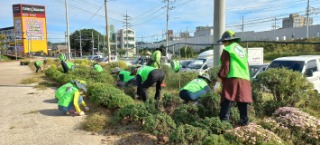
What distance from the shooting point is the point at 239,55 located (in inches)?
131

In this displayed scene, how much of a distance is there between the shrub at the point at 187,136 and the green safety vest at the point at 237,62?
0.91m

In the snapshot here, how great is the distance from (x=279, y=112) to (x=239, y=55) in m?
1.27

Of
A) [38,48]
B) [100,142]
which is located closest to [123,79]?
[100,142]

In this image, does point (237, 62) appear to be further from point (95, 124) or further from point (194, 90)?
point (95, 124)

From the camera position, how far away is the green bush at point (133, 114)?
13.2 ft

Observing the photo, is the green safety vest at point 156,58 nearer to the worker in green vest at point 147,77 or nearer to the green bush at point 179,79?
the worker in green vest at point 147,77

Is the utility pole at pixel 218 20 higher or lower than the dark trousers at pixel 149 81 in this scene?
A: higher

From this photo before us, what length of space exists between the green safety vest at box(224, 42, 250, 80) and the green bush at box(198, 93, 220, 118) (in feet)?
2.56

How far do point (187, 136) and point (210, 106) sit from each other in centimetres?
127

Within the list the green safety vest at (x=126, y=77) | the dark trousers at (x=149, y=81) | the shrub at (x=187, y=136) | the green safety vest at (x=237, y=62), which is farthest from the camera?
the green safety vest at (x=126, y=77)

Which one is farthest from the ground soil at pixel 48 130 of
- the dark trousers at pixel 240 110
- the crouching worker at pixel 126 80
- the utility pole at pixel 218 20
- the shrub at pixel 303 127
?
the utility pole at pixel 218 20

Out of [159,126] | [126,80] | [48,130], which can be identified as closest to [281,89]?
[159,126]

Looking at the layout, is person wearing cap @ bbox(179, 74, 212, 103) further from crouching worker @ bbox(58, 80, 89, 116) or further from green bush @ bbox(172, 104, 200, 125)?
crouching worker @ bbox(58, 80, 89, 116)

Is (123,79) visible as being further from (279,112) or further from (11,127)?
(279,112)
